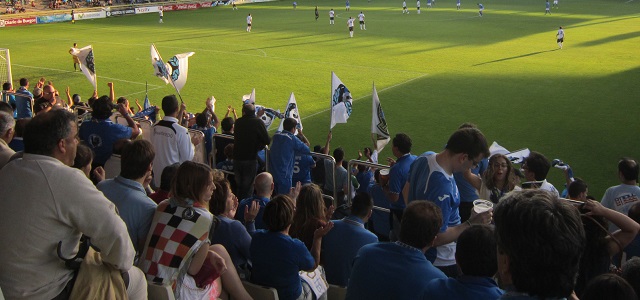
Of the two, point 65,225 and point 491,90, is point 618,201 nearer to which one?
point 65,225

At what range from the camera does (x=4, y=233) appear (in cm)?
408

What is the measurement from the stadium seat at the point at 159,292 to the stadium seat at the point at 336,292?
160cm

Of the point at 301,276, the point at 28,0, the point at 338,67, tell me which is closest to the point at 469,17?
Answer: the point at 338,67

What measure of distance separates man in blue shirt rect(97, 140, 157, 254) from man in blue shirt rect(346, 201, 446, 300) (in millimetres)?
1850

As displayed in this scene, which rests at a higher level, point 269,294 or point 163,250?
point 163,250

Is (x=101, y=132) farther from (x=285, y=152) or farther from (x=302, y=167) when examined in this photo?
(x=302, y=167)

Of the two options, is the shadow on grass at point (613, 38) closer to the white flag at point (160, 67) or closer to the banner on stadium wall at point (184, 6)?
the white flag at point (160, 67)

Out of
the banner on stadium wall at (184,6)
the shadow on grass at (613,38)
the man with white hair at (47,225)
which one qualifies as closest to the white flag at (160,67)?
the man with white hair at (47,225)

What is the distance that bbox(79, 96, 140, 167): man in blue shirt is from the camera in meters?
9.55

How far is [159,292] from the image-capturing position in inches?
193

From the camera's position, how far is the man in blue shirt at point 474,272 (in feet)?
13.1

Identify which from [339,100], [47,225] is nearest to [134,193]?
[47,225]

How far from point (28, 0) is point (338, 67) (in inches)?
1755

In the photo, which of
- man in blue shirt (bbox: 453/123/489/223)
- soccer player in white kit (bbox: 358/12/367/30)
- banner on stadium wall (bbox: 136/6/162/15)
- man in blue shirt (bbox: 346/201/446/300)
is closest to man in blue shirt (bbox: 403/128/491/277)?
man in blue shirt (bbox: 346/201/446/300)
